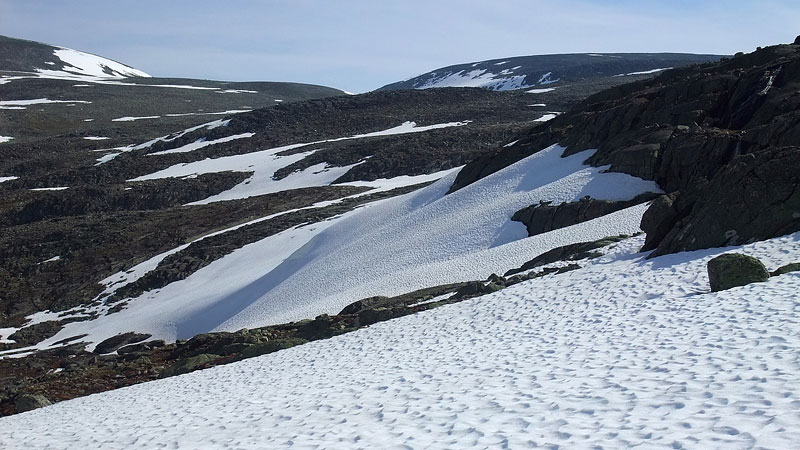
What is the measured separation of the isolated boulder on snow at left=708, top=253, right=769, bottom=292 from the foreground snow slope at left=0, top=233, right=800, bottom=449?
51cm

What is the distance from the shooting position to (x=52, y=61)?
16962cm

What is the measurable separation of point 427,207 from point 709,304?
2389cm

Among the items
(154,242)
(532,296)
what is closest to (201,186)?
(154,242)

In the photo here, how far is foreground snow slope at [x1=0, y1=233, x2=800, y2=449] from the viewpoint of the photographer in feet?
24.7

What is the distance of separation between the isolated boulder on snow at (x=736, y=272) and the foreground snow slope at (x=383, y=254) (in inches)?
360

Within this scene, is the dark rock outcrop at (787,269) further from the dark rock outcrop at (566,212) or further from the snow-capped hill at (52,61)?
the snow-capped hill at (52,61)

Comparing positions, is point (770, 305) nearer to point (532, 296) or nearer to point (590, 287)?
point (590, 287)

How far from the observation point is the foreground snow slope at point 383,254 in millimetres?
25688

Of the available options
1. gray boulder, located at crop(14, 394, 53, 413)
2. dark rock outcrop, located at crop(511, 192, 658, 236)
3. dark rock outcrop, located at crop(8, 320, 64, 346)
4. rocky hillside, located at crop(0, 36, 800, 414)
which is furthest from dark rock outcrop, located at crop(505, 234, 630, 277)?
dark rock outcrop, located at crop(8, 320, 64, 346)

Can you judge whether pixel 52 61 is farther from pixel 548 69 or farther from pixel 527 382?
pixel 527 382

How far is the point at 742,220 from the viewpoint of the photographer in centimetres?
1650

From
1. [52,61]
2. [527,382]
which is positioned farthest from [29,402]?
[52,61]

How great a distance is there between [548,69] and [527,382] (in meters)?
158

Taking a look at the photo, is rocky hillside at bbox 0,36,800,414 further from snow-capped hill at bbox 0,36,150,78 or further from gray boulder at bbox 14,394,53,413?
snow-capped hill at bbox 0,36,150,78
